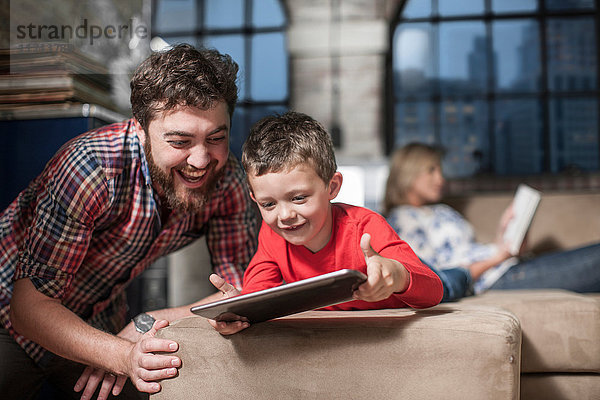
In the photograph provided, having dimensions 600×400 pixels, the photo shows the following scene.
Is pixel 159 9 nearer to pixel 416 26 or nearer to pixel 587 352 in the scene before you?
pixel 416 26

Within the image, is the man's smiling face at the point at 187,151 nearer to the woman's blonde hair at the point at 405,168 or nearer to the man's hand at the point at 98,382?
the man's hand at the point at 98,382

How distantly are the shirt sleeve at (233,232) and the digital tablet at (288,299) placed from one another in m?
0.50

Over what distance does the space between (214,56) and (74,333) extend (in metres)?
0.61

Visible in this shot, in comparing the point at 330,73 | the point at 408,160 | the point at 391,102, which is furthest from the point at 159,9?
the point at 408,160

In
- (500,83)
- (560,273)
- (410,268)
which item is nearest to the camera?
(410,268)

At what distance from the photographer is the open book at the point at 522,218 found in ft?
6.84

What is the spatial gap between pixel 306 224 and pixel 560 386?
2.32 ft

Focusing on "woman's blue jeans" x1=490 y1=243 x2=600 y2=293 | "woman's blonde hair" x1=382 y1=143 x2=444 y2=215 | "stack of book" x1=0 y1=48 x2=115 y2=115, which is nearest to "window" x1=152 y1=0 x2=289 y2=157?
"woman's blonde hair" x1=382 y1=143 x2=444 y2=215

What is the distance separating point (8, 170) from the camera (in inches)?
51.6

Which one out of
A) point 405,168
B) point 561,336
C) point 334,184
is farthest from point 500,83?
point 334,184

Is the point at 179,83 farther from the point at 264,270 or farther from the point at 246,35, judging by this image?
the point at 246,35

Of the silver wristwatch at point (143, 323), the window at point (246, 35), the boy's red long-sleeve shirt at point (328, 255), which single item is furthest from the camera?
the window at point (246, 35)

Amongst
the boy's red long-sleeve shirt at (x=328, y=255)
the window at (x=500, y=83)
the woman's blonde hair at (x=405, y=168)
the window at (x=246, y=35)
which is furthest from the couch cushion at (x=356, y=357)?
the window at (x=246, y=35)

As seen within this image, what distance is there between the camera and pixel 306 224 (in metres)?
0.97
